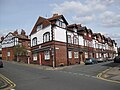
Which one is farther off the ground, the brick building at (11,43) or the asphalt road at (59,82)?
the brick building at (11,43)

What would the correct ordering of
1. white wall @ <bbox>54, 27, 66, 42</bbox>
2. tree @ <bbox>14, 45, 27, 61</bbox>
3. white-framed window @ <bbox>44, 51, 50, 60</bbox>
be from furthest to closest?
1. tree @ <bbox>14, 45, 27, 61</bbox>
2. white-framed window @ <bbox>44, 51, 50, 60</bbox>
3. white wall @ <bbox>54, 27, 66, 42</bbox>

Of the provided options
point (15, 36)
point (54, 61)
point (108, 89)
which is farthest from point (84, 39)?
point (108, 89)

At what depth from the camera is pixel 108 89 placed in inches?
438

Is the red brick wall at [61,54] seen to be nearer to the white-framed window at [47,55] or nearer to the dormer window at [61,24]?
the white-framed window at [47,55]

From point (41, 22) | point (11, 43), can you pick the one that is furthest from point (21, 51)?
point (41, 22)

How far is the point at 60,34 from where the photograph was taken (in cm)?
A: 3838

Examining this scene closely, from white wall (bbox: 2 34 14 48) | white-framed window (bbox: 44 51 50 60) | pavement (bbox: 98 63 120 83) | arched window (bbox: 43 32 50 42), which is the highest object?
white wall (bbox: 2 34 14 48)

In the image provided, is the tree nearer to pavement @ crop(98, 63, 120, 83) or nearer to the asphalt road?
the asphalt road

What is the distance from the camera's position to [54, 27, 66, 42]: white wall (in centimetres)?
3711

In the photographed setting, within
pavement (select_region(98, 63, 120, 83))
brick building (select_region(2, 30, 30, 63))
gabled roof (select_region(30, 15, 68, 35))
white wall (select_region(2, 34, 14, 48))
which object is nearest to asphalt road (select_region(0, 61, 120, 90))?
pavement (select_region(98, 63, 120, 83))

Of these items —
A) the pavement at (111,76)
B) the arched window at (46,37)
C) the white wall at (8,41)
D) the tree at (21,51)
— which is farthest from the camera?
the white wall at (8,41)

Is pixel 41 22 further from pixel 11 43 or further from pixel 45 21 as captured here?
pixel 11 43

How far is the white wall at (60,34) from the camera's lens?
37106mm

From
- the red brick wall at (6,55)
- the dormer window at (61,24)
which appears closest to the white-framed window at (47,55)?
the dormer window at (61,24)
